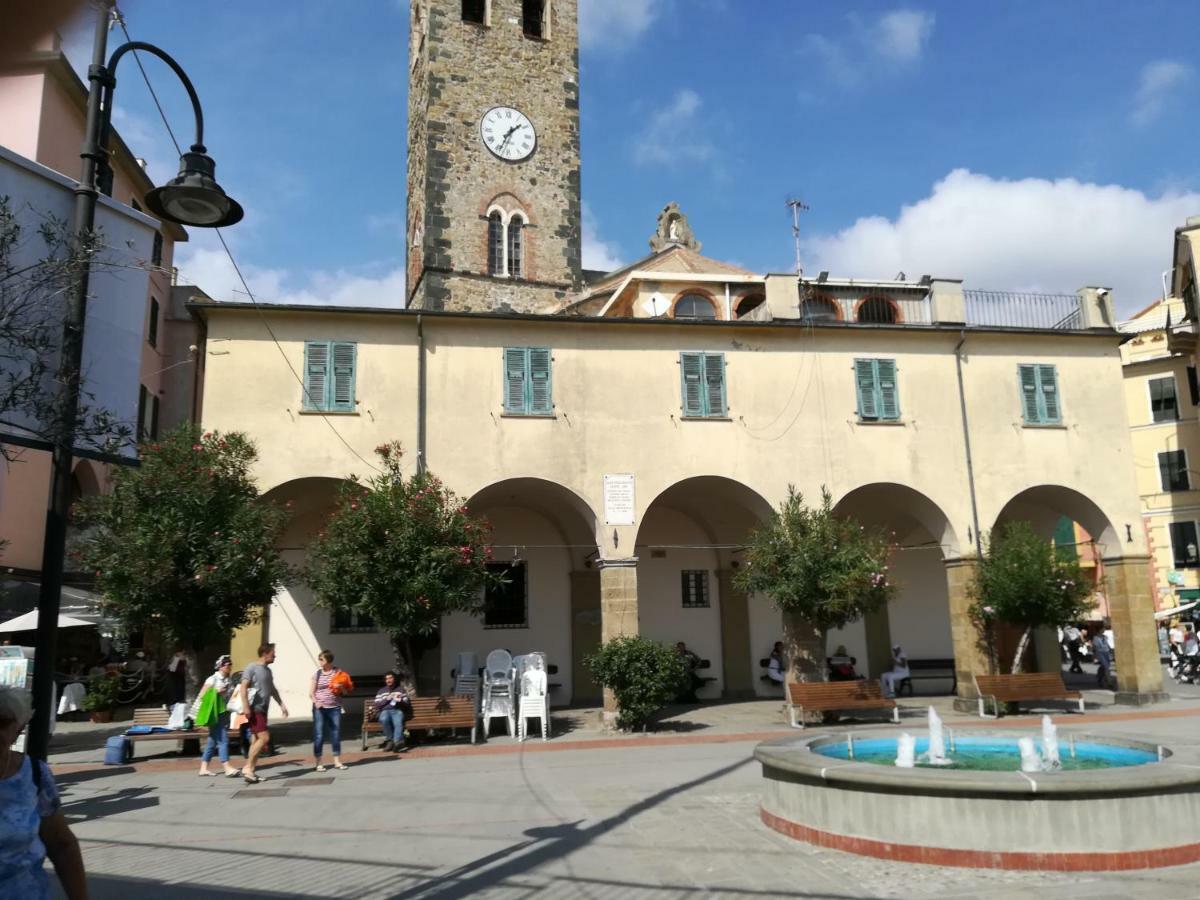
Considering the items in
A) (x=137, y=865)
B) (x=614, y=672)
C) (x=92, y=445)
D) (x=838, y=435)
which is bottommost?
(x=137, y=865)

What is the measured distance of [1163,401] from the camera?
36.4m

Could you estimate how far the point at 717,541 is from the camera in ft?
73.0

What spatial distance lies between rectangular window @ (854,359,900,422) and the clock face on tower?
1878cm

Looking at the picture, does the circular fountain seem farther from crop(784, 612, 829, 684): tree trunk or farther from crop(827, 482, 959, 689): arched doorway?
crop(827, 482, 959, 689): arched doorway

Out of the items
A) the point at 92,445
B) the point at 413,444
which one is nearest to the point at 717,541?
the point at 413,444

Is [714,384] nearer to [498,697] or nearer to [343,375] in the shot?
[343,375]

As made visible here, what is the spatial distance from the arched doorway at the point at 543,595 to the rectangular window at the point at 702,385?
12.4 ft

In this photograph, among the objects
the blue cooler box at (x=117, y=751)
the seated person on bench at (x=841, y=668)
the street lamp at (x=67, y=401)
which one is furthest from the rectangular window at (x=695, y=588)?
the street lamp at (x=67, y=401)

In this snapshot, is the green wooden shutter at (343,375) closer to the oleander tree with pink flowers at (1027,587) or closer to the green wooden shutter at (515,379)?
the green wooden shutter at (515,379)

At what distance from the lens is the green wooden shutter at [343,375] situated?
17422mm

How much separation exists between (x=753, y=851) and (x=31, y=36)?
7370mm

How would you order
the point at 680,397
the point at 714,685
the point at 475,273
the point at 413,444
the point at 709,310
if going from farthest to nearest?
the point at 475,273
the point at 709,310
the point at 714,685
the point at 680,397
the point at 413,444

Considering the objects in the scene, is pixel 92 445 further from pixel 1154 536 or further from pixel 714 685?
pixel 1154 536

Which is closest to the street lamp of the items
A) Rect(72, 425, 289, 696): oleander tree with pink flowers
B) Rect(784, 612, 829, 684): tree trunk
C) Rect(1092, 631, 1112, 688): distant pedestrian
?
Rect(72, 425, 289, 696): oleander tree with pink flowers
